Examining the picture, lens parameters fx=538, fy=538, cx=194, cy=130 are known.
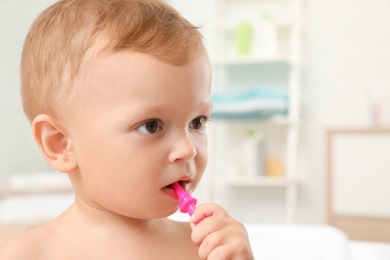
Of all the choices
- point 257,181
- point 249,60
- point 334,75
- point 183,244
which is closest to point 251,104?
point 249,60

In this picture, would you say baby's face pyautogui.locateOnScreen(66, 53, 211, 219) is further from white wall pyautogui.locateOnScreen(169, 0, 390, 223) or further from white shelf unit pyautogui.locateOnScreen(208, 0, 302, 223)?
white wall pyautogui.locateOnScreen(169, 0, 390, 223)

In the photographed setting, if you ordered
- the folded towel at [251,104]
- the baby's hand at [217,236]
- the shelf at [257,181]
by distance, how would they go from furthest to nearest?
the shelf at [257,181]
the folded towel at [251,104]
the baby's hand at [217,236]

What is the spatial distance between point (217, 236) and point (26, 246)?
290 millimetres

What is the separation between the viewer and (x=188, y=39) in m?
0.76

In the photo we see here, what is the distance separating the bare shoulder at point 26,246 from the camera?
2.46 ft

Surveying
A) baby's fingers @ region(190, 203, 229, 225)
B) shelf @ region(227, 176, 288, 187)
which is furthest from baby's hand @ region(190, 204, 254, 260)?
shelf @ region(227, 176, 288, 187)

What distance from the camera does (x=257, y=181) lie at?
3.18 metres

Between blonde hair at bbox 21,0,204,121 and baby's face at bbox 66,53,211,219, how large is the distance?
0.02 meters

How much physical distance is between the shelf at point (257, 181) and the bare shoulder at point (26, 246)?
244 centimetres

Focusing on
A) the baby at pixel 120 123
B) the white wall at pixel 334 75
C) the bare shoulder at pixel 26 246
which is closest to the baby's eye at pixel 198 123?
the baby at pixel 120 123

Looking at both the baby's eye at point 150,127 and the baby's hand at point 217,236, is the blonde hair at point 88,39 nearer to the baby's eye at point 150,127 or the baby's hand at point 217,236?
the baby's eye at point 150,127

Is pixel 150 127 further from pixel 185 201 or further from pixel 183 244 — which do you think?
pixel 183 244

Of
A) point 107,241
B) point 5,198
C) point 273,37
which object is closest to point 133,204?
point 107,241

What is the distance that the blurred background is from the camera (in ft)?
10.5
